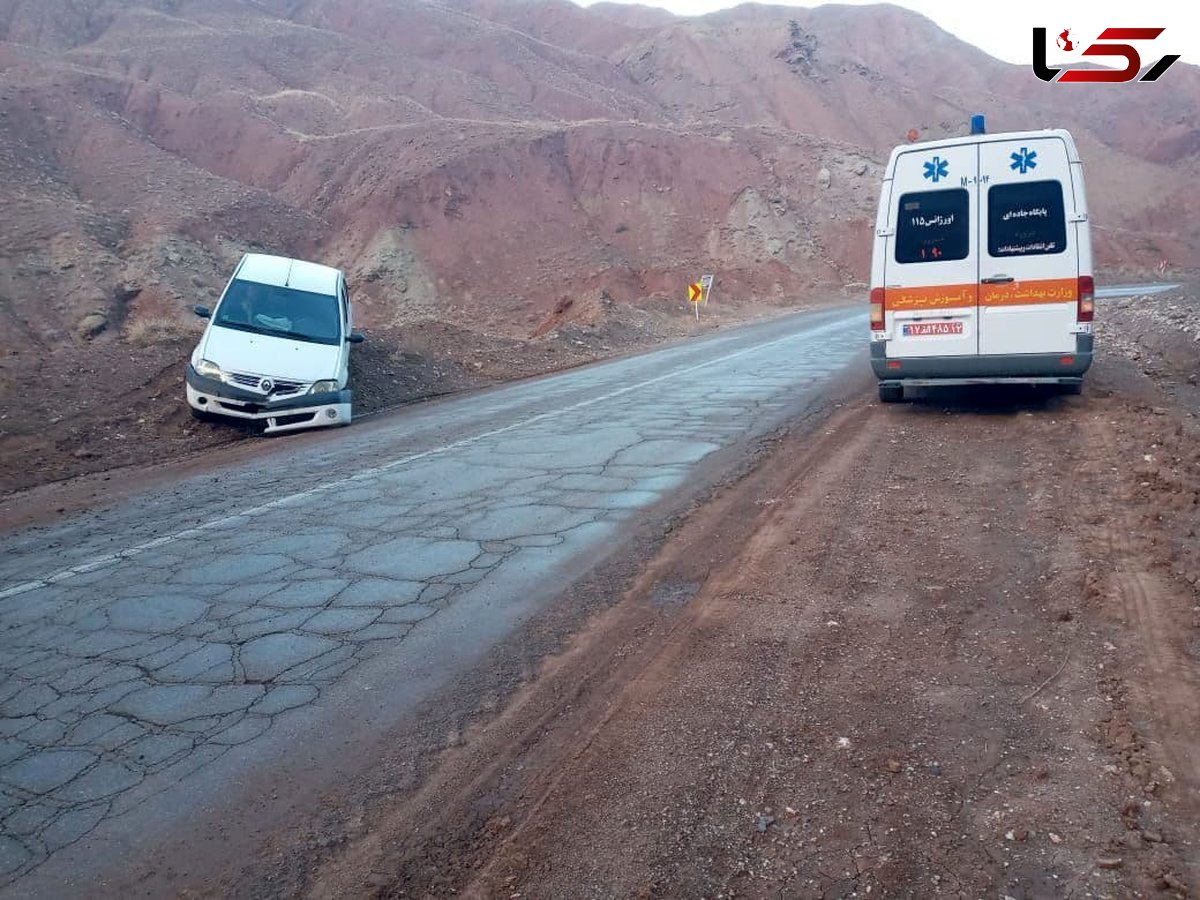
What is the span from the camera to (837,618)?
5.49m

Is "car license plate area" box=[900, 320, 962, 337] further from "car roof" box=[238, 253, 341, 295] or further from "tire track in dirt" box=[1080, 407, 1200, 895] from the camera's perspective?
"car roof" box=[238, 253, 341, 295]

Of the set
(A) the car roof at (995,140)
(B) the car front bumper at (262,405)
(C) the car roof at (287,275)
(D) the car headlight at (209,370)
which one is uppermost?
(A) the car roof at (995,140)

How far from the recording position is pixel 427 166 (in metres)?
42.8

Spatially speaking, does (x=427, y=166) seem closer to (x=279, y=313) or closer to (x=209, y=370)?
(x=279, y=313)

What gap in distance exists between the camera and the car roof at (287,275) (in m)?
14.9

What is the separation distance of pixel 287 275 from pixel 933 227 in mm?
9057

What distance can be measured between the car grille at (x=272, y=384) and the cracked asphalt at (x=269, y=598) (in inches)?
44.1

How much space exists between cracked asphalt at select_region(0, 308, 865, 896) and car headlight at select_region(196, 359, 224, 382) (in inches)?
64.5

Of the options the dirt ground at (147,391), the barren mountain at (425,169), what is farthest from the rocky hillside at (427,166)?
the dirt ground at (147,391)

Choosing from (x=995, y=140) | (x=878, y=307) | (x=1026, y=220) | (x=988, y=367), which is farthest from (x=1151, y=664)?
(x=995, y=140)

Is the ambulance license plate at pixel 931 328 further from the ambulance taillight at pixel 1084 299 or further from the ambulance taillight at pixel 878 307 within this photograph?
the ambulance taillight at pixel 1084 299

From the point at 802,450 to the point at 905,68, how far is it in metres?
103

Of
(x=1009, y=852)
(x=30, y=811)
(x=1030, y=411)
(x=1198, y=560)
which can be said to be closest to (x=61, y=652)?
(x=30, y=811)

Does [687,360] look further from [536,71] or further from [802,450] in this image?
[536,71]
